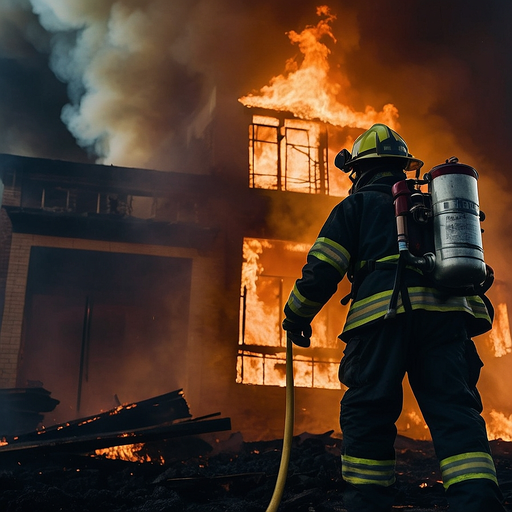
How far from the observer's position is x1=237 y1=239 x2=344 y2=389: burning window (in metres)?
11.3

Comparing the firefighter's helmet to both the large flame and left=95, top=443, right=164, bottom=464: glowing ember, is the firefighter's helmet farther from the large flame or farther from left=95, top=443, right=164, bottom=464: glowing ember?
the large flame

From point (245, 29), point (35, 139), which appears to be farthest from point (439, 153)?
point (35, 139)

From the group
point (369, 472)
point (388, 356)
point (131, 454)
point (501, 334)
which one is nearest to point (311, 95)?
point (501, 334)

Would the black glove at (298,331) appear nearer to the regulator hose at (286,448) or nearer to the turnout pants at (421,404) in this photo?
the regulator hose at (286,448)

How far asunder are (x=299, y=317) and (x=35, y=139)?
63.0 feet

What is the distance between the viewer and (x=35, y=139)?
810 inches

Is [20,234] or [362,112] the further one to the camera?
[362,112]

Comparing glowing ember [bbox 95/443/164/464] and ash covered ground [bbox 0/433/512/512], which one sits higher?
glowing ember [bbox 95/443/164/464]

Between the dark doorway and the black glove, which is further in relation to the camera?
the dark doorway

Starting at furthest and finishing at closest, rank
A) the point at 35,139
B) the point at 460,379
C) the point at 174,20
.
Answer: the point at 35,139
the point at 174,20
the point at 460,379

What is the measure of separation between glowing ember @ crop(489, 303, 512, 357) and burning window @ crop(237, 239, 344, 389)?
360 cm

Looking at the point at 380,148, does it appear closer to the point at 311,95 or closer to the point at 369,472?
the point at 369,472

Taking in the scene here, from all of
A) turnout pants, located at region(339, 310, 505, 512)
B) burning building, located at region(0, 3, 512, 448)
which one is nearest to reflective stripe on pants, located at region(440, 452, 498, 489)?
turnout pants, located at region(339, 310, 505, 512)

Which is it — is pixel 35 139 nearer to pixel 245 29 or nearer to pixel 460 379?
pixel 245 29
